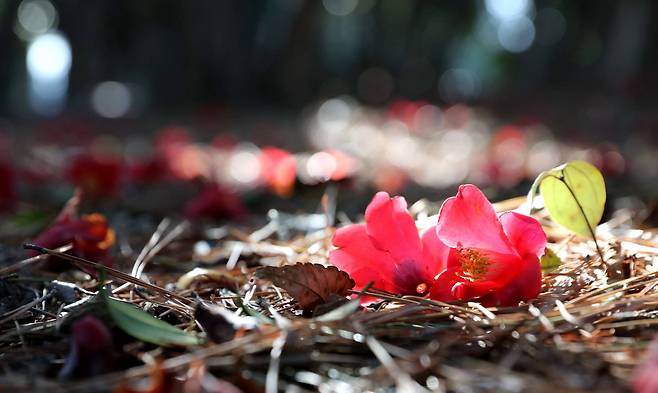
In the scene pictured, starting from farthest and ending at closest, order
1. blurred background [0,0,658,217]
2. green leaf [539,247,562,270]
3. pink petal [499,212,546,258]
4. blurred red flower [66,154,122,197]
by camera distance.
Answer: blurred background [0,0,658,217]
blurred red flower [66,154,122,197]
green leaf [539,247,562,270]
pink petal [499,212,546,258]

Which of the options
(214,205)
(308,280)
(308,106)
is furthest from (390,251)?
(308,106)

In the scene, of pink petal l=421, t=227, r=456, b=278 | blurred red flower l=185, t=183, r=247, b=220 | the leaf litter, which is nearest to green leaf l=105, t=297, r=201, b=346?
the leaf litter

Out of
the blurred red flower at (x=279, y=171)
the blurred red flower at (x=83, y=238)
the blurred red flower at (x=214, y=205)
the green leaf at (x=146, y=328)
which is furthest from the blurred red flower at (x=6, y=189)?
the green leaf at (x=146, y=328)

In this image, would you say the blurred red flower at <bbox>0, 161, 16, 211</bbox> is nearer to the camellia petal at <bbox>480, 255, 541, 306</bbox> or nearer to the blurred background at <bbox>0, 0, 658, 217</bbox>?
the blurred background at <bbox>0, 0, 658, 217</bbox>

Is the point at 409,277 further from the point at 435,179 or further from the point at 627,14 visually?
the point at 627,14

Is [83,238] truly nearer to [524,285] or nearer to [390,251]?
[390,251]
